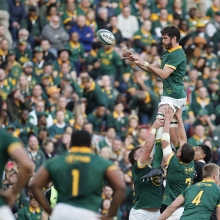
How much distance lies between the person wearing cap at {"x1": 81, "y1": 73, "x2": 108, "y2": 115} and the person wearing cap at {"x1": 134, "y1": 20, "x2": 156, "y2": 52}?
3336 millimetres

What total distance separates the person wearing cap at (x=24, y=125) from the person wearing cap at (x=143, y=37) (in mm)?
5972

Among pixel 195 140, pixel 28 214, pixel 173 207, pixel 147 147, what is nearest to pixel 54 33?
pixel 195 140

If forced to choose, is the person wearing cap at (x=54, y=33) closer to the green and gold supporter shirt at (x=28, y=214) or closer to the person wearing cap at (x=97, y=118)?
the person wearing cap at (x=97, y=118)

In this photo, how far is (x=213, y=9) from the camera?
21203mm

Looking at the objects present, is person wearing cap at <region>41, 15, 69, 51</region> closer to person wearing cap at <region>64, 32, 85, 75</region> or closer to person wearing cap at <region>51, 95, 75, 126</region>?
person wearing cap at <region>64, 32, 85, 75</region>

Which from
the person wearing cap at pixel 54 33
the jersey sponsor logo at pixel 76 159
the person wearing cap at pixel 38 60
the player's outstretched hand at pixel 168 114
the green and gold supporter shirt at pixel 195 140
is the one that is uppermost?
the jersey sponsor logo at pixel 76 159

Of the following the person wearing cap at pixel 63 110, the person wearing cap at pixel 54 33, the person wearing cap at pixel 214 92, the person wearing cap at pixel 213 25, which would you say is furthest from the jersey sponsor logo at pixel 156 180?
the person wearing cap at pixel 213 25

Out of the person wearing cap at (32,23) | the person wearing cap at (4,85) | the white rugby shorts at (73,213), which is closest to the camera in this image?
the white rugby shorts at (73,213)

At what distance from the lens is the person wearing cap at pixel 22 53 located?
51.6 ft

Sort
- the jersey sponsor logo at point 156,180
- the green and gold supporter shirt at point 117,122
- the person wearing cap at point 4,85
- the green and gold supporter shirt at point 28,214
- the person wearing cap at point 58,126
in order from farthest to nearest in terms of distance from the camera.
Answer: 1. the green and gold supporter shirt at point 117,122
2. the person wearing cap at point 4,85
3. the person wearing cap at point 58,126
4. the green and gold supporter shirt at point 28,214
5. the jersey sponsor logo at point 156,180

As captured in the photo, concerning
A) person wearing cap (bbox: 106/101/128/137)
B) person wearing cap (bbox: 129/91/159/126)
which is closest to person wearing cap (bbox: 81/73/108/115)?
person wearing cap (bbox: 106/101/128/137)

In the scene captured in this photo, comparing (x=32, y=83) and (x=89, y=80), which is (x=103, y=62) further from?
(x=32, y=83)

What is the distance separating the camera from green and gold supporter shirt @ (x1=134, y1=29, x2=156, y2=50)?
18.5m

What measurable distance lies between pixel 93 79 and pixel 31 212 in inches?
240
